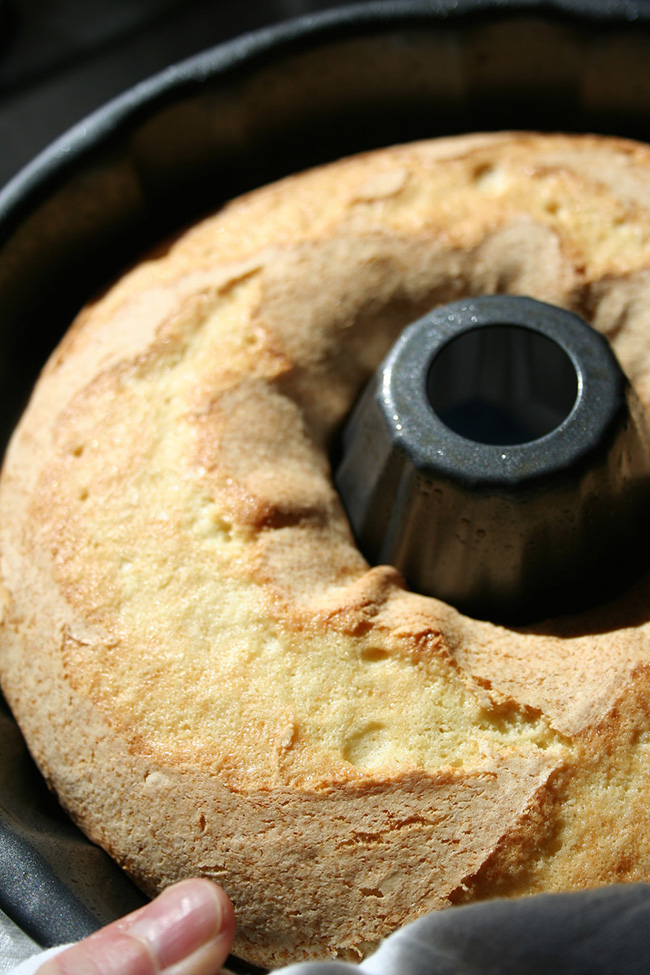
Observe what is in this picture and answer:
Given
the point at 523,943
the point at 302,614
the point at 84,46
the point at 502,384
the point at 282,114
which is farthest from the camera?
the point at 84,46

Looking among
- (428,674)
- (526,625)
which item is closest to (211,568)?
(428,674)

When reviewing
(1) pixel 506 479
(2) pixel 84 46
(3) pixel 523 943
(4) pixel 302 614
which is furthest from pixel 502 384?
(2) pixel 84 46

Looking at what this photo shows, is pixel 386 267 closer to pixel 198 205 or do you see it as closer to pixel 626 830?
pixel 198 205

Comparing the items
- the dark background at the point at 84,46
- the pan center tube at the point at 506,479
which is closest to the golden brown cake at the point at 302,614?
the pan center tube at the point at 506,479

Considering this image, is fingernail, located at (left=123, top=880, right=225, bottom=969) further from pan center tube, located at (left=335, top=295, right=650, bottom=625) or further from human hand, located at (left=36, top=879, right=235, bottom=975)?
pan center tube, located at (left=335, top=295, right=650, bottom=625)

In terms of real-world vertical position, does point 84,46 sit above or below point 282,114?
above

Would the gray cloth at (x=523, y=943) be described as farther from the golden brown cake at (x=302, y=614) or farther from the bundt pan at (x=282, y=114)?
the bundt pan at (x=282, y=114)

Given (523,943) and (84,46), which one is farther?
(84,46)

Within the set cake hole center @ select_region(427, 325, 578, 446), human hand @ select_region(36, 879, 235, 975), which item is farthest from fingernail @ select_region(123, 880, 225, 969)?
cake hole center @ select_region(427, 325, 578, 446)

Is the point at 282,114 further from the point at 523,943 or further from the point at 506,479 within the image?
the point at 523,943
